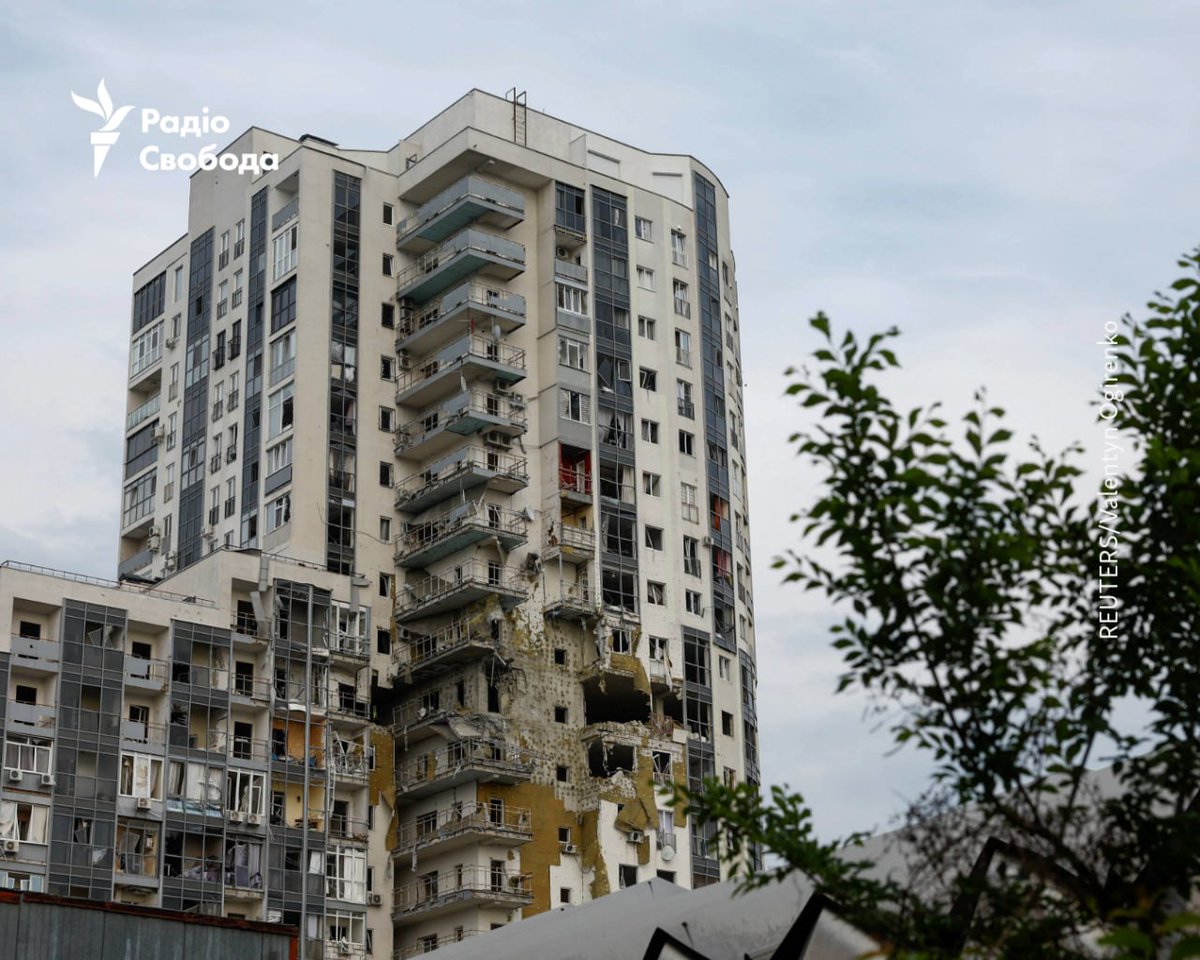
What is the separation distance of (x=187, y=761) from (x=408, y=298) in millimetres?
25379

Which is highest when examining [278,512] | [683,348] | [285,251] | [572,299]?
[285,251]

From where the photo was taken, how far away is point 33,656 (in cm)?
6900

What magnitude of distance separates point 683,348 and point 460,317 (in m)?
11.9

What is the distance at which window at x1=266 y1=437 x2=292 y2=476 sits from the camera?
267ft

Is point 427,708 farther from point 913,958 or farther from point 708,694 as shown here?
point 913,958

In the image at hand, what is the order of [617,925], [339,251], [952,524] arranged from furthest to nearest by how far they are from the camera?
[339,251], [617,925], [952,524]

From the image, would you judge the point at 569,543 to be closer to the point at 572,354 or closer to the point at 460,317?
the point at 572,354

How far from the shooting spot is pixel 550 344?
85.9 m

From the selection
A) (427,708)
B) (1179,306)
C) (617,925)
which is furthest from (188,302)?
(1179,306)

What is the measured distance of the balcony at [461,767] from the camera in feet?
246

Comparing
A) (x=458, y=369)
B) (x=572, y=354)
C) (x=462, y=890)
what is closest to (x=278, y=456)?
(x=458, y=369)

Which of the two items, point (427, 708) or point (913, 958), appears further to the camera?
point (427, 708)

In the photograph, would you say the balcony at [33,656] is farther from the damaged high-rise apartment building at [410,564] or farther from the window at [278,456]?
the window at [278,456]

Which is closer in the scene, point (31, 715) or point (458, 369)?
point (31, 715)
